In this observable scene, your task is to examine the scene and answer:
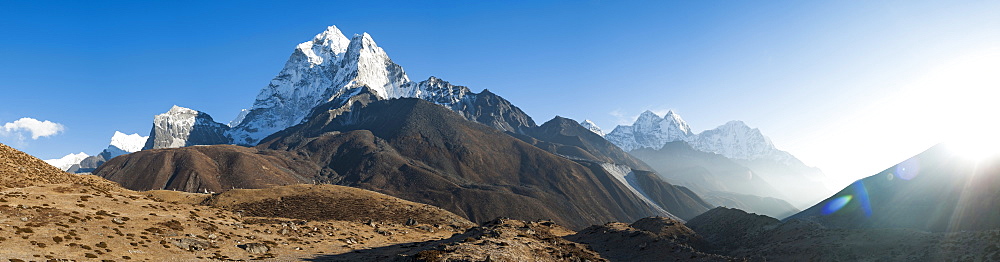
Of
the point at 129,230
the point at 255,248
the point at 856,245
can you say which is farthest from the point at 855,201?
the point at 129,230

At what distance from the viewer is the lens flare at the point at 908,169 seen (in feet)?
507

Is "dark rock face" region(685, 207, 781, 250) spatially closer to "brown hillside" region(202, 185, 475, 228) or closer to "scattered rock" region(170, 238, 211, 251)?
"brown hillside" region(202, 185, 475, 228)

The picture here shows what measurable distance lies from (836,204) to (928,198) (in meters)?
45.5

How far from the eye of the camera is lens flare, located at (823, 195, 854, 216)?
161125 mm

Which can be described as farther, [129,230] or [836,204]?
[836,204]

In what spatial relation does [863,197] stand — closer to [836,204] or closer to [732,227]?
[836,204]

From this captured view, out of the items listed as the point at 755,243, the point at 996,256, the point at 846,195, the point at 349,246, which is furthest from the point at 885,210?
the point at 349,246

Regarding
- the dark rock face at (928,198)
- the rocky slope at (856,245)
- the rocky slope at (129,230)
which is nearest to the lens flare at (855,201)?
the dark rock face at (928,198)

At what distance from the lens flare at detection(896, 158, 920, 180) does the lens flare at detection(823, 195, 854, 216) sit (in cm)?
1783

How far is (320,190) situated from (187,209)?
183 feet

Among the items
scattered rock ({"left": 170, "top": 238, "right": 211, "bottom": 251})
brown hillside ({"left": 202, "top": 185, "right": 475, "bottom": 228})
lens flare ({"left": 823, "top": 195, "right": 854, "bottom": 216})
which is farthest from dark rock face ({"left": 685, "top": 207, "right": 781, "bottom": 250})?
scattered rock ({"left": 170, "top": 238, "right": 211, "bottom": 251})

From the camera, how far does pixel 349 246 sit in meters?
57.7

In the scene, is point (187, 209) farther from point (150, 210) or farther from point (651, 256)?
point (651, 256)

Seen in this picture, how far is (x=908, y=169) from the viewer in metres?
164
